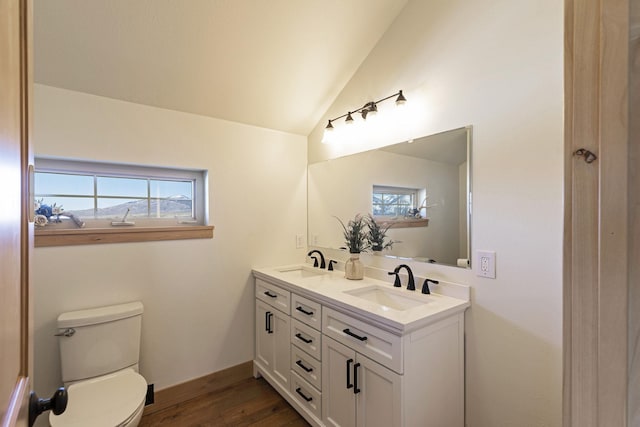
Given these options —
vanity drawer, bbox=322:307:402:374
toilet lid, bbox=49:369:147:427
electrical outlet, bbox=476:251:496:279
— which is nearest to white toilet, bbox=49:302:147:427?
toilet lid, bbox=49:369:147:427

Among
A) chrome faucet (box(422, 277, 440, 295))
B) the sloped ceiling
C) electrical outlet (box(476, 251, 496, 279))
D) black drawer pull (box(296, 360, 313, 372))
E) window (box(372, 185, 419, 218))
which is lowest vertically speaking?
black drawer pull (box(296, 360, 313, 372))

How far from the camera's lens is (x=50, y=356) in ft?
5.55

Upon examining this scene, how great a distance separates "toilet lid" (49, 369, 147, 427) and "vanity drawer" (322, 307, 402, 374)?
103 cm

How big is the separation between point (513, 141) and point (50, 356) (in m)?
2.76

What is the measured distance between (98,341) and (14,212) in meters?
1.65

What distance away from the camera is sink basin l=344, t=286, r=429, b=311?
169 cm

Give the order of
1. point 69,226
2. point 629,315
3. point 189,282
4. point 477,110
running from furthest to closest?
point 189,282 < point 69,226 < point 477,110 < point 629,315

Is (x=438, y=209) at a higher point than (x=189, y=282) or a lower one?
higher

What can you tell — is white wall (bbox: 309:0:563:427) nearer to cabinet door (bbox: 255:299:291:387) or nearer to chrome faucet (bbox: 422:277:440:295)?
chrome faucet (bbox: 422:277:440:295)

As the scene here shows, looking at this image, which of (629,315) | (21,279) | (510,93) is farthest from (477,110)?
(21,279)

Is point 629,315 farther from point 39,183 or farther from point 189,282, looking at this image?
point 39,183

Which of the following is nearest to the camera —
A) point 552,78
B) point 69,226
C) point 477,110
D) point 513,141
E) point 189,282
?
point 552,78

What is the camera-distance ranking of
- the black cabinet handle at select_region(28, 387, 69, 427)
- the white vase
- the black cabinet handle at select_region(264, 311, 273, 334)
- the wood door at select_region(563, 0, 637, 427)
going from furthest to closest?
the black cabinet handle at select_region(264, 311, 273, 334) < the white vase < the black cabinet handle at select_region(28, 387, 69, 427) < the wood door at select_region(563, 0, 637, 427)

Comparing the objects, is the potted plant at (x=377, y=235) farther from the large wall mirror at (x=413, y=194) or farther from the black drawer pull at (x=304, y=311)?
the black drawer pull at (x=304, y=311)
